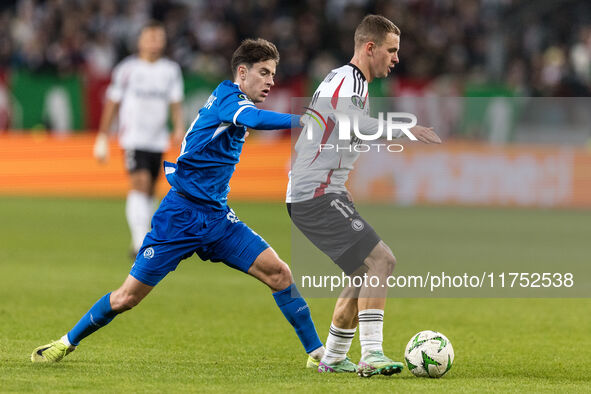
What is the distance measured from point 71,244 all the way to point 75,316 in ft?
17.3

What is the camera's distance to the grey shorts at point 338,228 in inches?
251

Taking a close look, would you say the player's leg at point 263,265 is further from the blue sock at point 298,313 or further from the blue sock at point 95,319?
the blue sock at point 95,319

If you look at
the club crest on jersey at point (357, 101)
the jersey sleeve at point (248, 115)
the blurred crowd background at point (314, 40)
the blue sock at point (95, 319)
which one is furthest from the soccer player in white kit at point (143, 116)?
the blurred crowd background at point (314, 40)

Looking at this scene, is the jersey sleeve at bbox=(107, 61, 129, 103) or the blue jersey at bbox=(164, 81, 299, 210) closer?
the blue jersey at bbox=(164, 81, 299, 210)

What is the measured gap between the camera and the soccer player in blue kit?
6559 millimetres

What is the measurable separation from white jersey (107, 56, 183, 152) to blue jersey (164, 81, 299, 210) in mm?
6005

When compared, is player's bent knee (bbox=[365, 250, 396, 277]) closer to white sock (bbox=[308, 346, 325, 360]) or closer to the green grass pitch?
the green grass pitch

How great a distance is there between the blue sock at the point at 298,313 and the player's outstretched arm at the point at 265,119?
115 cm

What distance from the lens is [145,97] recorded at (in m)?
12.9

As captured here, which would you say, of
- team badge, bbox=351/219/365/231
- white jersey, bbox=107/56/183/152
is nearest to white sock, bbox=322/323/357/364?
team badge, bbox=351/219/365/231

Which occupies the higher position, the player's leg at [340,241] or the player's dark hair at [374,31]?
the player's dark hair at [374,31]

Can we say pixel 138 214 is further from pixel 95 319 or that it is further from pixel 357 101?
pixel 357 101

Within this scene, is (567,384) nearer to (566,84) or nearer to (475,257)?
(475,257)

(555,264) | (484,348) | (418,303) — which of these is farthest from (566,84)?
(484,348)
